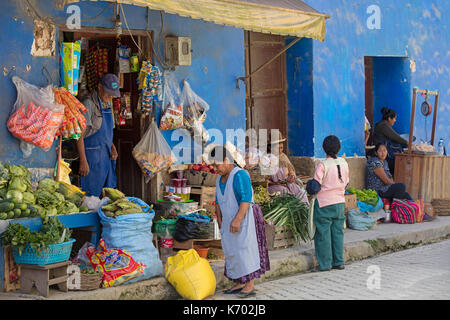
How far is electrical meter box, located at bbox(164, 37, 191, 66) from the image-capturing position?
8.70 m

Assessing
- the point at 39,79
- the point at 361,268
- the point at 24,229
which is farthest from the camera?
the point at 361,268

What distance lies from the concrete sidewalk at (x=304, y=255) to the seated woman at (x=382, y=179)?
55 cm

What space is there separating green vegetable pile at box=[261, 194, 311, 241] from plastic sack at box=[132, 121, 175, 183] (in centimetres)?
148

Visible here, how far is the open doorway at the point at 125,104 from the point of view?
28.7ft

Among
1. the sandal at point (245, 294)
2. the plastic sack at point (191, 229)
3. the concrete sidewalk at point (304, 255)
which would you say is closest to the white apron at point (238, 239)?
the sandal at point (245, 294)

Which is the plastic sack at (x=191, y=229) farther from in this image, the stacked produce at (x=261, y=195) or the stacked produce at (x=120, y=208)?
the stacked produce at (x=261, y=195)

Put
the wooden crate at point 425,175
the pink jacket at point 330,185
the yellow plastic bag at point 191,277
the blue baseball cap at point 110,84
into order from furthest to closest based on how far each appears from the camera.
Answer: the wooden crate at point 425,175
the blue baseball cap at point 110,84
the pink jacket at point 330,185
the yellow plastic bag at point 191,277

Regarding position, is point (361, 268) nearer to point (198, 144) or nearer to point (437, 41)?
point (198, 144)

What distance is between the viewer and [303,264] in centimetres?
812

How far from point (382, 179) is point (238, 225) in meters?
5.45

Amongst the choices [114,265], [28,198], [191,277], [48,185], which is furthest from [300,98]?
[28,198]

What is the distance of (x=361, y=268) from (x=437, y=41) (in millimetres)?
7315

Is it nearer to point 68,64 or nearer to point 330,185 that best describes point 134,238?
point 68,64
